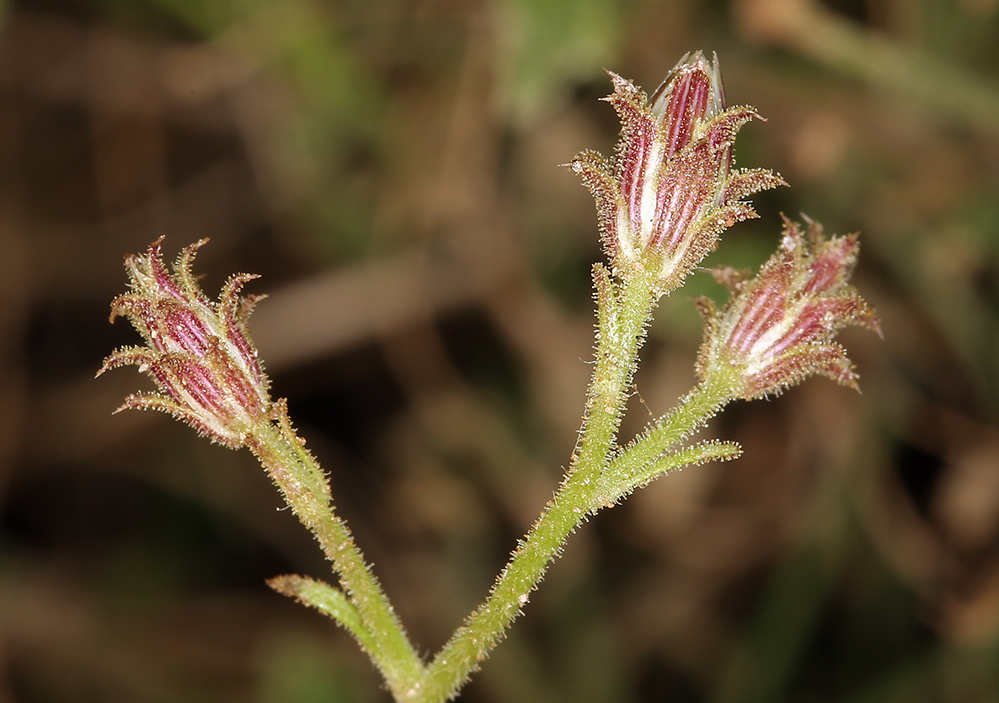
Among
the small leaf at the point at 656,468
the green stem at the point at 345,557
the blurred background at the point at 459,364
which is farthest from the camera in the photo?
the blurred background at the point at 459,364

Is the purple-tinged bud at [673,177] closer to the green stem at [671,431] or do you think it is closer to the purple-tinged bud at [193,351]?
the green stem at [671,431]

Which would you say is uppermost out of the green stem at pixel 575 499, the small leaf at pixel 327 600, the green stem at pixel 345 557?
the green stem at pixel 575 499

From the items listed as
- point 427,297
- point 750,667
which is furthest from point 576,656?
point 427,297

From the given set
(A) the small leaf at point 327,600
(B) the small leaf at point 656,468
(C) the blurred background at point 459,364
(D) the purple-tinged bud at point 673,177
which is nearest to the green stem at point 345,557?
(A) the small leaf at point 327,600

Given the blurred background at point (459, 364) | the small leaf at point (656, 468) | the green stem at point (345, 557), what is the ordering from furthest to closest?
the blurred background at point (459, 364) → the green stem at point (345, 557) → the small leaf at point (656, 468)

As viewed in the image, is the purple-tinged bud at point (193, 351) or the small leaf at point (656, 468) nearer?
the small leaf at point (656, 468)

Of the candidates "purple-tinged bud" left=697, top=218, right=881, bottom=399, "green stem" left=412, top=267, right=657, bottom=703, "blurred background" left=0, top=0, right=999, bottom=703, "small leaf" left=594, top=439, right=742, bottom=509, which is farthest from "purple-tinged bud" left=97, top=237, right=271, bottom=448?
"blurred background" left=0, top=0, right=999, bottom=703

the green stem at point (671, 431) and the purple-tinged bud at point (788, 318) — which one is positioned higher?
A: the purple-tinged bud at point (788, 318)

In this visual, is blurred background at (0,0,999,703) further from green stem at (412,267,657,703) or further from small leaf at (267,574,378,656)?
small leaf at (267,574,378,656)
